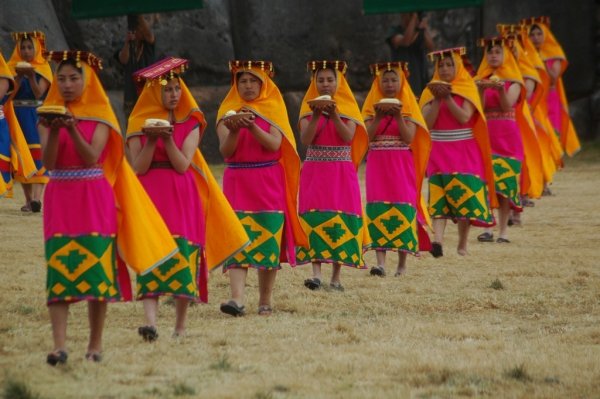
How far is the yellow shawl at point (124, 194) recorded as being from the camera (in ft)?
22.0

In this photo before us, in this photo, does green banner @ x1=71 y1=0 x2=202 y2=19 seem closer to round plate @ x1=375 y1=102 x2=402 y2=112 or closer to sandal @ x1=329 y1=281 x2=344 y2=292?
round plate @ x1=375 y1=102 x2=402 y2=112

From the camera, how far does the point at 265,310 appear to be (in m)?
8.42

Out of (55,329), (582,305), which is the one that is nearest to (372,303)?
(582,305)

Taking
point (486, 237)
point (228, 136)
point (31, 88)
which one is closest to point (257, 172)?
point (228, 136)

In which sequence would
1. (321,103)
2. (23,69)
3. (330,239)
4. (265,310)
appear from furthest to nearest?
(23,69) < (330,239) < (321,103) < (265,310)

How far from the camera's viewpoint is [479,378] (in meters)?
6.29

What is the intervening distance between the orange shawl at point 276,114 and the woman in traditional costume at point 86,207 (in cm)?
174

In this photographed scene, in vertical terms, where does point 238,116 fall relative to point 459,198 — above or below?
above

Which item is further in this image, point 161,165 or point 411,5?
point 411,5

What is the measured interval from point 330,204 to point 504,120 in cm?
324

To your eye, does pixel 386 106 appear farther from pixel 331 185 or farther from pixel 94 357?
pixel 94 357

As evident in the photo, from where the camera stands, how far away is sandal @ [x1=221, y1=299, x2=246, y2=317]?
8.22 meters

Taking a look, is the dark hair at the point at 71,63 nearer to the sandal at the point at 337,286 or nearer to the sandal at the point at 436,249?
the sandal at the point at 337,286

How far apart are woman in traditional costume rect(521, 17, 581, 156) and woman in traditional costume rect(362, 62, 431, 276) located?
5.67 m
